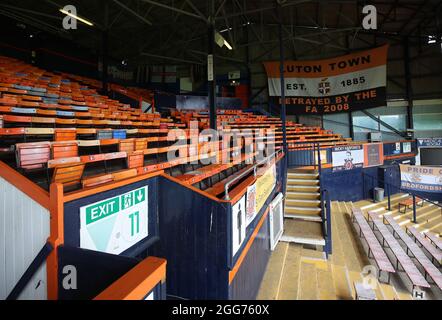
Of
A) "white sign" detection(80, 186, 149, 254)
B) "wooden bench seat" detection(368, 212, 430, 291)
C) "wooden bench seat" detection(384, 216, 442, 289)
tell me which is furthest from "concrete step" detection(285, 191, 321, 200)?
"white sign" detection(80, 186, 149, 254)

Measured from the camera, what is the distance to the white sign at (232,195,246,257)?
2646mm

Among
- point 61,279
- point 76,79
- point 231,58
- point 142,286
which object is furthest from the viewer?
point 231,58

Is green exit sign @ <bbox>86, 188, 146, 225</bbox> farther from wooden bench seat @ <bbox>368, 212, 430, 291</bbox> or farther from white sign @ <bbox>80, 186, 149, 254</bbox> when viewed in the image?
wooden bench seat @ <bbox>368, 212, 430, 291</bbox>

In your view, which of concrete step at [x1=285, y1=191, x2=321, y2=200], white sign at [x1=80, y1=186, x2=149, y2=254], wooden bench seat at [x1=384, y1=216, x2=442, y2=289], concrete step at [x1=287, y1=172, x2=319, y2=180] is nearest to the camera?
white sign at [x1=80, y1=186, x2=149, y2=254]

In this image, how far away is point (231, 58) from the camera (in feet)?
56.3

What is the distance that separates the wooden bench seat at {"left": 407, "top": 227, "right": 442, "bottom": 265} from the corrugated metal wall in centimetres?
878

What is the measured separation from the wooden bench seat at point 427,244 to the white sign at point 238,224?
685 cm

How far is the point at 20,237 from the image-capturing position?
5.71 ft

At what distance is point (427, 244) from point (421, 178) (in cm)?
553

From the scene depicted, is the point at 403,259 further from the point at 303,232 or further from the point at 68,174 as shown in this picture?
the point at 68,174

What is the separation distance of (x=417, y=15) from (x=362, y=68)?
3308 millimetres

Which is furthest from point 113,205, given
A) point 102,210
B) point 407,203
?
point 407,203

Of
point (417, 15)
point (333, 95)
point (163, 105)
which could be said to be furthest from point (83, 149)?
point (417, 15)
